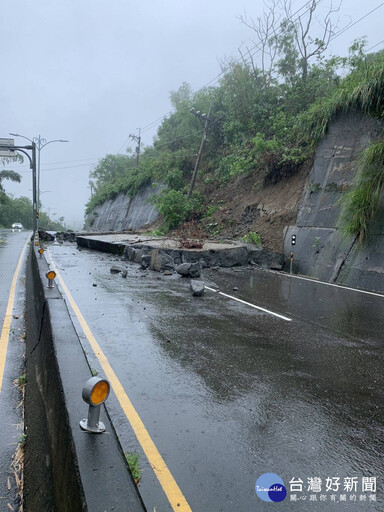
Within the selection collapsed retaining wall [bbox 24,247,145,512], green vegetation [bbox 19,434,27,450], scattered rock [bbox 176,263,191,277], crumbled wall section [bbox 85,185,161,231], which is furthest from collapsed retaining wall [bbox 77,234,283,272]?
crumbled wall section [bbox 85,185,161,231]

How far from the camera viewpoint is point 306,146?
21.0 m

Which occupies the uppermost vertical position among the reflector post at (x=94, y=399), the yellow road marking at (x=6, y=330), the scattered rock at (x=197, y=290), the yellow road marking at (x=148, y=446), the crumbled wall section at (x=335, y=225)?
the crumbled wall section at (x=335, y=225)

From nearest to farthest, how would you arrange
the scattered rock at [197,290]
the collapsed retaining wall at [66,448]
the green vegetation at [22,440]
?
1. the collapsed retaining wall at [66,448]
2. the green vegetation at [22,440]
3. the scattered rock at [197,290]

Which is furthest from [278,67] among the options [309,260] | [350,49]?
[309,260]

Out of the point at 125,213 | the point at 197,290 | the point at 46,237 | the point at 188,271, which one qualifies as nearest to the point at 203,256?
the point at 188,271

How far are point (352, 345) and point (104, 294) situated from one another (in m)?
6.01

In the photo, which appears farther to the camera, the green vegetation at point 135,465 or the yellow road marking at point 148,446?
the green vegetation at point 135,465

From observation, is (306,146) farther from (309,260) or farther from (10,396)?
(10,396)

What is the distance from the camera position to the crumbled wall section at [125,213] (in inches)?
1491

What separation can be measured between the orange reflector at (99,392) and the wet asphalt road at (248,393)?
63cm

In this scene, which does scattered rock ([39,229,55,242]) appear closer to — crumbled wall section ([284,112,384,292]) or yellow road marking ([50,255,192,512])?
crumbled wall section ([284,112,384,292])

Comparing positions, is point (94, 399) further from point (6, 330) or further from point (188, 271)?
point (188, 271)

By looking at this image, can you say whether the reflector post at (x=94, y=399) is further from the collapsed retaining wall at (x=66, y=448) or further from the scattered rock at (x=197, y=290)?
the scattered rock at (x=197, y=290)

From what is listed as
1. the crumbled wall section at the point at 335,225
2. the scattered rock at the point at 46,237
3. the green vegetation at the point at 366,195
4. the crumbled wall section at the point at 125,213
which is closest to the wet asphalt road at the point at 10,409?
the crumbled wall section at the point at 335,225
